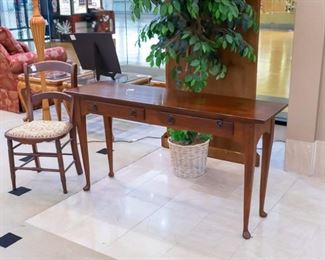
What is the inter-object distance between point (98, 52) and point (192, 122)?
6.11 ft

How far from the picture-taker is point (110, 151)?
3.35 metres

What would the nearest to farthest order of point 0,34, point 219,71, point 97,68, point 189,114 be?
point 189,114 → point 219,71 → point 97,68 → point 0,34

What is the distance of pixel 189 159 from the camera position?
327cm

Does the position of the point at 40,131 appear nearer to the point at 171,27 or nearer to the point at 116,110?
the point at 116,110

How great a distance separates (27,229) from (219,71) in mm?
1826

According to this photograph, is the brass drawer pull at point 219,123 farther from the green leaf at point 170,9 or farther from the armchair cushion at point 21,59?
the armchair cushion at point 21,59

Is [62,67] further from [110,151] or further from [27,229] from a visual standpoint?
[27,229]

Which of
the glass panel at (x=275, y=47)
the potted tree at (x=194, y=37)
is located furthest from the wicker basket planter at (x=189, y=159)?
the glass panel at (x=275, y=47)

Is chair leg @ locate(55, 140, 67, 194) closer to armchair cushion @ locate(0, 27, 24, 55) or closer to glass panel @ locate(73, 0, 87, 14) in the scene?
armchair cushion @ locate(0, 27, 24, 55)

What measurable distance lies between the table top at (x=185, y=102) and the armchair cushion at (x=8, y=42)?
282 centimetres

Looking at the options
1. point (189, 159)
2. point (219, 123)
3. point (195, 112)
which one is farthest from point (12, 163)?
point (219, 123)

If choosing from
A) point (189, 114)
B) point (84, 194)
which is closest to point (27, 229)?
point (84, 194)

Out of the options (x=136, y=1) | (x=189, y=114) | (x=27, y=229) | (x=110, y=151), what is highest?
(x=136, y=1)

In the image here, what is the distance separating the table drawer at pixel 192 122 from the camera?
2.34 meters
